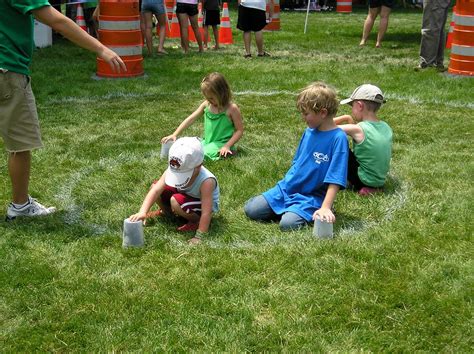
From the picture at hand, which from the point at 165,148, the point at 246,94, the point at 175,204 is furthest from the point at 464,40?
the point at 175,204

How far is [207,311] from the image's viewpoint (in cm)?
342

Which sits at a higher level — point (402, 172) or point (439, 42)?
point (439, 42)

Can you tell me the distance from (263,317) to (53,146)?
396 centimetres

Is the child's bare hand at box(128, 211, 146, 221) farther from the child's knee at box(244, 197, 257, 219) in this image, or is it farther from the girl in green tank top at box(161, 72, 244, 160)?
the girl in green tank top at box(161, 72, 244, 160)

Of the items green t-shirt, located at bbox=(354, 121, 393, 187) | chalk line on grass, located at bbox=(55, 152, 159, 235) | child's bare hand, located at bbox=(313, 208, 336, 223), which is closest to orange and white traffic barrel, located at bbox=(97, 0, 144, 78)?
chalk line on grass, located at bbox=(55, 152, 159, 235)

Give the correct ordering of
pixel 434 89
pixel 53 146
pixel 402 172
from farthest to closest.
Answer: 1. pixel 434 89
2. pixel 53 146
3. pixel 402 172

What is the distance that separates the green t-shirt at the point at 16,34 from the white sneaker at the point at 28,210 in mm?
975

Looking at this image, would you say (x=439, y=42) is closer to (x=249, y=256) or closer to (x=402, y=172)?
(x=402, y=172)

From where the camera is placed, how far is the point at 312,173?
4.62 meters

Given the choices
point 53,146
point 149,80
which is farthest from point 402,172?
point 149,80

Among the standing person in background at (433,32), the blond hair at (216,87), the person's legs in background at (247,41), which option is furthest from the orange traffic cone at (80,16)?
Answer: the blond hair at (216,87)

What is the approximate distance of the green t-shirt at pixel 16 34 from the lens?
4.30 metres

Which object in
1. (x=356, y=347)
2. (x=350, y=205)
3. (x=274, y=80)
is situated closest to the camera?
(x=356, y=347)

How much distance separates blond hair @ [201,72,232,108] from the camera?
5848mm
